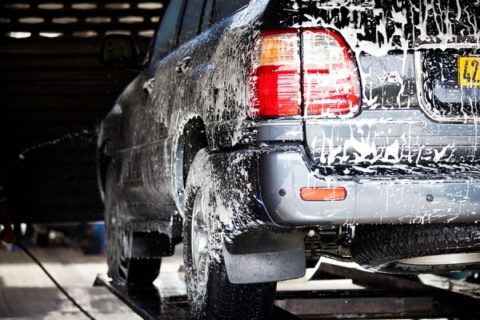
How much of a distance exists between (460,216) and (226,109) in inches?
43.8

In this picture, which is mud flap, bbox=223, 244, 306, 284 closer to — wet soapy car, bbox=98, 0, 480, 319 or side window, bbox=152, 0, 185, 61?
wet soapy car, bbox=98, 0, 480, 319

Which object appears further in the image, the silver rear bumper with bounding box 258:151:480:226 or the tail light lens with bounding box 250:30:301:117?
the tail light lens with bounding box 250:30:301:117

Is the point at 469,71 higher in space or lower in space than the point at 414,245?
higher

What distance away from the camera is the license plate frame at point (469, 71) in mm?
4410

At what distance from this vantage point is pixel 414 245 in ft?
14.8

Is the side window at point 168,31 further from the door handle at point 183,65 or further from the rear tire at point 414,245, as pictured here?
the rear tire at point 414,245

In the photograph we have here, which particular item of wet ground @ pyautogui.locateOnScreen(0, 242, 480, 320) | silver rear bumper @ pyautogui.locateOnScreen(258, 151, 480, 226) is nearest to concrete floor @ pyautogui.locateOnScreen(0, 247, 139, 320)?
wet ground @ pyautogui.locateOnScreen(0, 242, 480, 320)

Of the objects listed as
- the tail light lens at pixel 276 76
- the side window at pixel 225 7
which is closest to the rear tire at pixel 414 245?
the tail light lens at pixel 276 76

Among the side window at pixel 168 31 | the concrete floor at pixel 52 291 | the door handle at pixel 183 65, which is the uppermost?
the side window at pixel 168 31

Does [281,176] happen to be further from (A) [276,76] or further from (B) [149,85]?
(B) [149,85]

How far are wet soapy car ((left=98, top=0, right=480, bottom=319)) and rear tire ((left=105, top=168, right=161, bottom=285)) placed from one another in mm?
2726

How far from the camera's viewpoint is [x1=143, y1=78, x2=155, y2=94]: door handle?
6621 millimetres

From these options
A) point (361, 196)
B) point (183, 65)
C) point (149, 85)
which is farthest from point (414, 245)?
point (149, 85)

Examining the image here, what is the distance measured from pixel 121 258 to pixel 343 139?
383 cm
